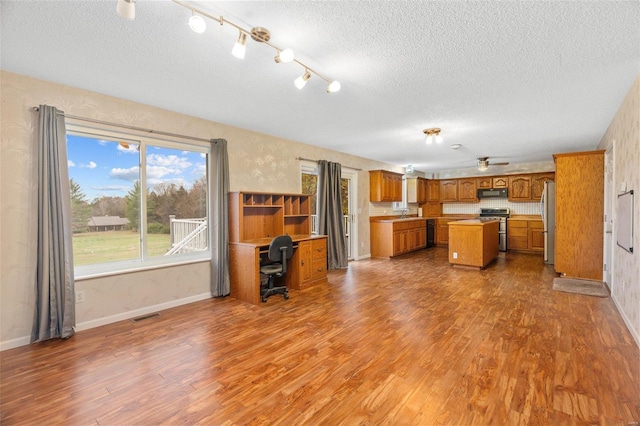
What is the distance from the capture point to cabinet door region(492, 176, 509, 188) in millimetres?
8516

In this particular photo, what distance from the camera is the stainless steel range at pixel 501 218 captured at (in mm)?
8180

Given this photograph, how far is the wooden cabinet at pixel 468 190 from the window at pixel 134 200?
25.7ft

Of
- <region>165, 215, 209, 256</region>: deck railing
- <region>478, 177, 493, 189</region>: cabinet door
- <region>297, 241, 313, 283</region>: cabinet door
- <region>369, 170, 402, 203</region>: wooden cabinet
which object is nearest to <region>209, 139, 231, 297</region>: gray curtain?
<region>165, 215, 209, 256</region>: deck railing

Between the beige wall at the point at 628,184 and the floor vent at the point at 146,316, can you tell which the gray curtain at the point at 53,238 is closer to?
the floor vent at the point at 146,316

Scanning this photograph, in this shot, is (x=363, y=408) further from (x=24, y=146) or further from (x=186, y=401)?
(x=24, y=146)

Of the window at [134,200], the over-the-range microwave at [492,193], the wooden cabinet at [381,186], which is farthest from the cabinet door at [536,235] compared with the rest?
the window at [134,200]

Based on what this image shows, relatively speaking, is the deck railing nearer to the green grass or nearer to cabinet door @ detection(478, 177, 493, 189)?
the green grass

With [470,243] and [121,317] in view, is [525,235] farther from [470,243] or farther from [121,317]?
[121,317]

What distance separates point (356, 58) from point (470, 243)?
4757mm

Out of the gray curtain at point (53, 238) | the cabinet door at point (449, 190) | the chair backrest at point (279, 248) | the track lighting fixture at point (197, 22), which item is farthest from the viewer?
the cabinet door at point (449, 190)

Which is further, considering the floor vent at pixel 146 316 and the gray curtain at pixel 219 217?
the gray curtain at pixel 219 217

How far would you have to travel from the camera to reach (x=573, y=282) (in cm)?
469

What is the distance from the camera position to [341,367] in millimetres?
2357

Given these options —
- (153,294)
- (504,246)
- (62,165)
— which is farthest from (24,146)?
(504,246)
